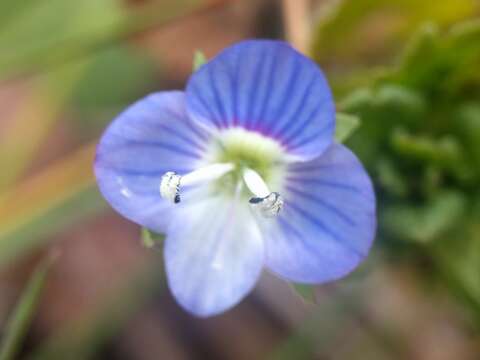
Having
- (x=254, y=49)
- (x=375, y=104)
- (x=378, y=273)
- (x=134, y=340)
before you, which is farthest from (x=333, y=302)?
(x=254, y=49)

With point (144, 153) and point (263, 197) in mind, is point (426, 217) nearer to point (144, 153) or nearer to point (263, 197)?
point (263, 197)

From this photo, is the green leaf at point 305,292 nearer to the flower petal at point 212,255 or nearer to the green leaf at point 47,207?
the flower petal at point 212,255

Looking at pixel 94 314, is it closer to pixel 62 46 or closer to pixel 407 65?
pixel 62 46

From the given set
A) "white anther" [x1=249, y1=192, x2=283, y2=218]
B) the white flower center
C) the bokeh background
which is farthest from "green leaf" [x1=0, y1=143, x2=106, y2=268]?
"white anther" [x1=249, y1=192, x2=283, y2=218]

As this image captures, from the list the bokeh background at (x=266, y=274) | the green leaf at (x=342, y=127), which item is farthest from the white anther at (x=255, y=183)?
the bokeh background at (x=266, y=274)

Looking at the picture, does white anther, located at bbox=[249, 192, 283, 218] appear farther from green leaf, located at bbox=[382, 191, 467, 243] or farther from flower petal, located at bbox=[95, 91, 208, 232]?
green leaf, located at bbox=[382, 191, 467, 243]

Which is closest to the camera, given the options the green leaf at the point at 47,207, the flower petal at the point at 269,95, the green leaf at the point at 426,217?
the flower petal at the point at 269,95
